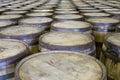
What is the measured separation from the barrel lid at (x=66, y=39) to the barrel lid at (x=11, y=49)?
0.32 meters

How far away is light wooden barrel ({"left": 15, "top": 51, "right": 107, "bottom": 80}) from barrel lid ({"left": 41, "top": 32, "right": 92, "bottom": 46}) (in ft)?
0.99

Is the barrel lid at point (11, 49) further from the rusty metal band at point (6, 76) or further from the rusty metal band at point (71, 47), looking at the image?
the rusty metal band at point (71, 47)

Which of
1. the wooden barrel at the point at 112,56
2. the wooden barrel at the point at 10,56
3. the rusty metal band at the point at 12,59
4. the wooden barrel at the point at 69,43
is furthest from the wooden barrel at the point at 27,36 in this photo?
the wooden barrel at the point at 112,56

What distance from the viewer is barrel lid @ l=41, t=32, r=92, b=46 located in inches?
78.3

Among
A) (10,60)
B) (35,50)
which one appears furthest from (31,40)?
(10,60)

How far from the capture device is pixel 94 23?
2928 mm

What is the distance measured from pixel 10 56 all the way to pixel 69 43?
2.44 ft

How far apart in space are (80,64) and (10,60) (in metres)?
0.70

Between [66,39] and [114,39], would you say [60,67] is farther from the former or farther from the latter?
[114,39]

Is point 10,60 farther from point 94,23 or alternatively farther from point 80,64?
point 94,23

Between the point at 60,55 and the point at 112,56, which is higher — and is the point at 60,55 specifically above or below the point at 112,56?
above

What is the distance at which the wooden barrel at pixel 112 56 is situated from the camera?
6.14ft

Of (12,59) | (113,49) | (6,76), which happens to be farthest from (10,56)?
(113,49)

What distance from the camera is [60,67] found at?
56.7 inches
